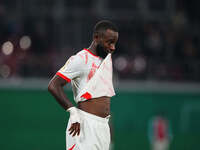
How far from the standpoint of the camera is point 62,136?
13.1m

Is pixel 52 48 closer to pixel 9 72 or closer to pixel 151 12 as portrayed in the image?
pixel 9 72

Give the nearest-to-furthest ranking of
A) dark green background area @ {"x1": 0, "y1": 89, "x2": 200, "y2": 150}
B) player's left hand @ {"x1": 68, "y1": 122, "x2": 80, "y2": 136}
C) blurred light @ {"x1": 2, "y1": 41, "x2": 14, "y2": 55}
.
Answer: player's left hand @ {"x1": 68, "y1": 122, "x2": 80, "y2": 136}, dark green background area @ {"x1": 0, "y1": 89, "x2": 200, "y2": 150}, blurred light @ {"x1": 2, "y1": 41, "x2": 14, "y2": 55}

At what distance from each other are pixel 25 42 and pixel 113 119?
3289 millimetres

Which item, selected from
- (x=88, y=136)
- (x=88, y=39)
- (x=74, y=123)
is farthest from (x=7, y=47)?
(x=74, y=123)

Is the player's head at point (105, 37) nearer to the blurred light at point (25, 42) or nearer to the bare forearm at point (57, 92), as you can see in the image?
the bare forearm at point (57, 92)

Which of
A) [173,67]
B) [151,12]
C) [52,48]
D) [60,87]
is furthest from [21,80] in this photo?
[60,87]

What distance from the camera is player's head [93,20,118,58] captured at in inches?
197

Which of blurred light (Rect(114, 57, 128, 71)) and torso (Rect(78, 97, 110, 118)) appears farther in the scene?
blurred light (Rect(114, 57, 128, 71))

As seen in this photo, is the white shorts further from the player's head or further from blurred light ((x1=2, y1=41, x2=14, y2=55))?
blurred light ((x1=2, y1=41, x2=14, y2=55))

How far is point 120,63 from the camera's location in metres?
13.2

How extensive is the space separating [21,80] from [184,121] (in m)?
4.83

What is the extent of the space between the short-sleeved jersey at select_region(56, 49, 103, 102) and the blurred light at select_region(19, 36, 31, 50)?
28.3 feet

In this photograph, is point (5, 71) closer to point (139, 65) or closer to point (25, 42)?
point (25, 42)

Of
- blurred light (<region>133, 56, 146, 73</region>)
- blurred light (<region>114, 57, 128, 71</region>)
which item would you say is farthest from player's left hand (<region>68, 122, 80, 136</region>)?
blurred light (<region>133, 56, 146, 73</region>)
